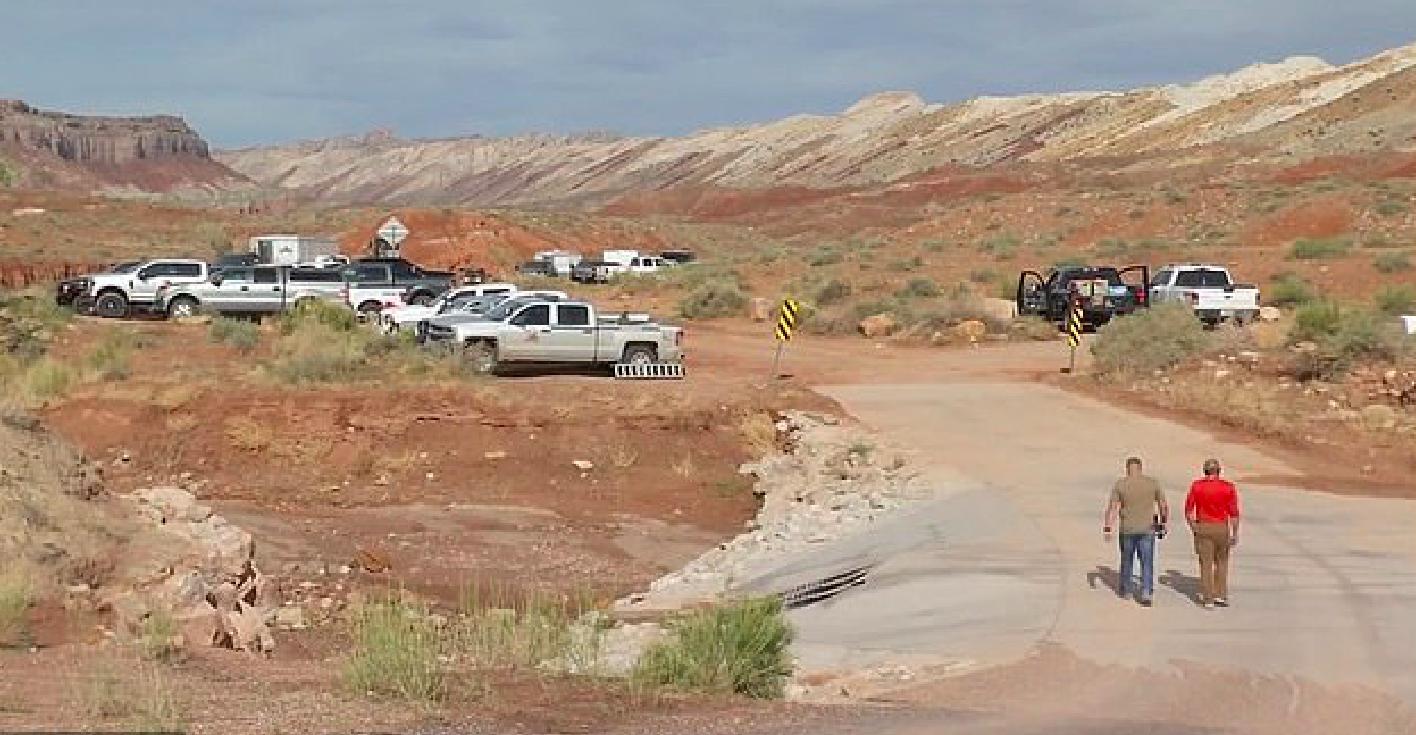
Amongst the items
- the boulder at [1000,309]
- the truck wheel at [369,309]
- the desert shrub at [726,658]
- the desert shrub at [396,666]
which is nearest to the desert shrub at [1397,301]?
the boulder at [1000,309]

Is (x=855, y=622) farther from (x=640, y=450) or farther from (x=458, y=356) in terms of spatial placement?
(x=458, y=356)

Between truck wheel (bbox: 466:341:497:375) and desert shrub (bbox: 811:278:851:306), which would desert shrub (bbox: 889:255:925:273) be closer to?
desert shrub (bbox: 811:278:851:306)

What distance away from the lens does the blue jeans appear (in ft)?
49.7

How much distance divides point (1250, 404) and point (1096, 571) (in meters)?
12.4

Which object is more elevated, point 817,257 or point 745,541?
point 817,257

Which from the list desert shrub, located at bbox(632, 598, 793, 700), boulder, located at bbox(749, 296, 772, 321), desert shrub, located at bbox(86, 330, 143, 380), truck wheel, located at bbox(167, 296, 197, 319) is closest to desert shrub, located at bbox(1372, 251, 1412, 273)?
boulder, located at bbox(749, 296, 772, 321)

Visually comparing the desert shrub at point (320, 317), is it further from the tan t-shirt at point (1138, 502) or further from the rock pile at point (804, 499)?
the tan t-shirt at point (1138, 502)

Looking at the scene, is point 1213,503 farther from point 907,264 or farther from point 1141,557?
point 907,264

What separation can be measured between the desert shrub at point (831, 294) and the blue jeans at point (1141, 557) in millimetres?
36966

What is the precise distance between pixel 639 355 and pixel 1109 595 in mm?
17981

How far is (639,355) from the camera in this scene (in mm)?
32812

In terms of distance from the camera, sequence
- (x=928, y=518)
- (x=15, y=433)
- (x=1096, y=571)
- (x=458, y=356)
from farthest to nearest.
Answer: (x=458, y=356)
(x=928, y=518)
(x=15, y=433)
(x=1096, y=571)

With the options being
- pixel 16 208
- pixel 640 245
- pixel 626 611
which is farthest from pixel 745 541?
pixel 16 208

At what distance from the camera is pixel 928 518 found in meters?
20.5
